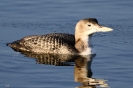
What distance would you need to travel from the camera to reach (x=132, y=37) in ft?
52.6

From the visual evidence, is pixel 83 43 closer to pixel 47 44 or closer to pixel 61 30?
pixel 47 44

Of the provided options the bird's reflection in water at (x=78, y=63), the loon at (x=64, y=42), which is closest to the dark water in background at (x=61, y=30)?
the bird's reflection in water at (x=78, y=63)

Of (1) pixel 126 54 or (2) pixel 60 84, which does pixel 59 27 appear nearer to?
(1) pixel 126 54

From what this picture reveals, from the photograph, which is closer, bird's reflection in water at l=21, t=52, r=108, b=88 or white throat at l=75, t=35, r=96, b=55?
bird's reflection in water at l=21, t=52, r=108, b=88

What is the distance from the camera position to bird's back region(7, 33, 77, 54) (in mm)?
15508

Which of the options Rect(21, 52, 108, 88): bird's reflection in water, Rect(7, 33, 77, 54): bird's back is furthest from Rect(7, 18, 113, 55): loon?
Rect(21, 52, 108, 88): bird's reflection in water

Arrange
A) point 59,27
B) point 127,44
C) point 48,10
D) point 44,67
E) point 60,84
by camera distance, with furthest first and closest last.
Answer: point 48,10, point 59,27, point 127,44, point 44,67, point 60,84

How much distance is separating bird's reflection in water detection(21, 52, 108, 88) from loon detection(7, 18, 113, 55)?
21 cm

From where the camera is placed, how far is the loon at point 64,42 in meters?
15.5

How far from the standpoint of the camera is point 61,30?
16.9 meters

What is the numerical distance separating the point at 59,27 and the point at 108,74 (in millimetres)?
3981

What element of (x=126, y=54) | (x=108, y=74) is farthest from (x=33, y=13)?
(x=108, y=74)

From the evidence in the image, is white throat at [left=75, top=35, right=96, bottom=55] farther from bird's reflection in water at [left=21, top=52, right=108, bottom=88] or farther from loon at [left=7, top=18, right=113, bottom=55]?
bird's reflection in water at [left=21, top=52, right=108, bottom=88]

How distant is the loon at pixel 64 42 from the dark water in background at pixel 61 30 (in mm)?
305
